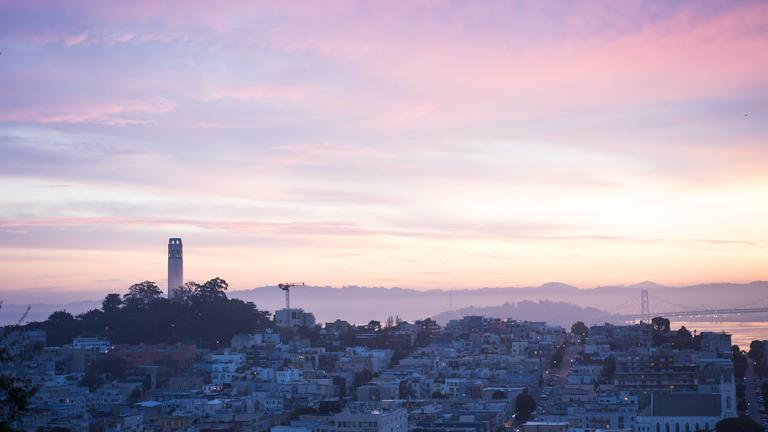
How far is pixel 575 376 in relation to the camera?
133ft

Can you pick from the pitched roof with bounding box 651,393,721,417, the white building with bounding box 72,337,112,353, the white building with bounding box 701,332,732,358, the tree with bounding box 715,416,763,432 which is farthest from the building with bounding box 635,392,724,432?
the white building with bounding box 72,337,112,353

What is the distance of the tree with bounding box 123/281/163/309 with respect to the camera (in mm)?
50188

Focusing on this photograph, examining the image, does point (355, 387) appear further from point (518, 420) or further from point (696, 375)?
point (696, 375)

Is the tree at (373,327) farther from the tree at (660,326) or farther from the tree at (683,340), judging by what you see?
the tree at (683,340)

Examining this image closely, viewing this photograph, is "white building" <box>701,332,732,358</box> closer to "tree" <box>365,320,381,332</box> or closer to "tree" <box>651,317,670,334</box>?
"tree" <box>651,317,670,334</box>

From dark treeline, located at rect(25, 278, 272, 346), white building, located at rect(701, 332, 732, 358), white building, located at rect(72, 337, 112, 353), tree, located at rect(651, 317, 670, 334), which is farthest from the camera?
tree, located at rect(651, 317, 670, 334)

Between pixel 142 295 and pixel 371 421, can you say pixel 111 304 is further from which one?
pixel 371 421

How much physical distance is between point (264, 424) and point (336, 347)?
17.5 metres

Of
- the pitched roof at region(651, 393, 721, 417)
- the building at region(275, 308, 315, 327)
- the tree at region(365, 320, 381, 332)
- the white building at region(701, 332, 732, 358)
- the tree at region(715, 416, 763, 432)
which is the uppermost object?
the building at region(275, 308, 315, 327)

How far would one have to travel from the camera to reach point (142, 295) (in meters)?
50.7

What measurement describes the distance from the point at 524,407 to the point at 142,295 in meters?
21.0

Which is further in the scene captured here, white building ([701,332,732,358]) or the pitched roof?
white building ([701,332,732,358])

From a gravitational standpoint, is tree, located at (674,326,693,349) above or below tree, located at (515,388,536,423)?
above

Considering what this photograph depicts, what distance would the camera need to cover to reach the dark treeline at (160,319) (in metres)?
48.7
